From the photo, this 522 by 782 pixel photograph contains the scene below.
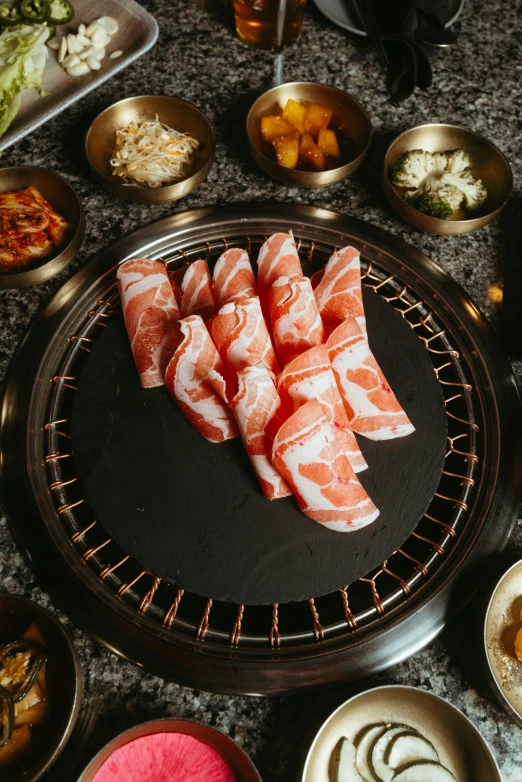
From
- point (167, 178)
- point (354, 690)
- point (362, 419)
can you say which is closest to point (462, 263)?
point (362, 419)

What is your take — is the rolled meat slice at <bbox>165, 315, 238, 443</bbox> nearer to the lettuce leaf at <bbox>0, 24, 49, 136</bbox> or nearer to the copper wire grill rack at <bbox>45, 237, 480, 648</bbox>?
the copper wire grill rack at <bbox>45, 237, 480, 648</bbox>

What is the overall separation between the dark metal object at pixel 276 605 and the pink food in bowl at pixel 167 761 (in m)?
0.18

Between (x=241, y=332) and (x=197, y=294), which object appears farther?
(x=197, y=294)

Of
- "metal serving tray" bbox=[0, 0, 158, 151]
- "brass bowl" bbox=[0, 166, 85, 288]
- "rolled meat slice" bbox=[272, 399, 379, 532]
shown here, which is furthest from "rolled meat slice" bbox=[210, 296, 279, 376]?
"metal serving tray" bbox=[0, 0, 158, 151]

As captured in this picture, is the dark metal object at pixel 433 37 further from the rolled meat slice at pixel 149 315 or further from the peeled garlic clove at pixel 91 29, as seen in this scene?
the rolled meat slice at pixel 149 315

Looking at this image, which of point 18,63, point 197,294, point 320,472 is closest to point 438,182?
point 197,294

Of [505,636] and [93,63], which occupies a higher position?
[93,63]

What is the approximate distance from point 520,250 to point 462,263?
29 cm

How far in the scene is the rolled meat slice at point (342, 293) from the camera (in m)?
2.22

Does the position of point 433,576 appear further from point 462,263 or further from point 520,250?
point 520,250

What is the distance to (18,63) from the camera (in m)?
2.86

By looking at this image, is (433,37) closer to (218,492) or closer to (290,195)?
(290,195)

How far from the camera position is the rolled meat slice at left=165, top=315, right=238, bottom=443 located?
2057 millimetres

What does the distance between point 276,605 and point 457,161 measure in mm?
2091
